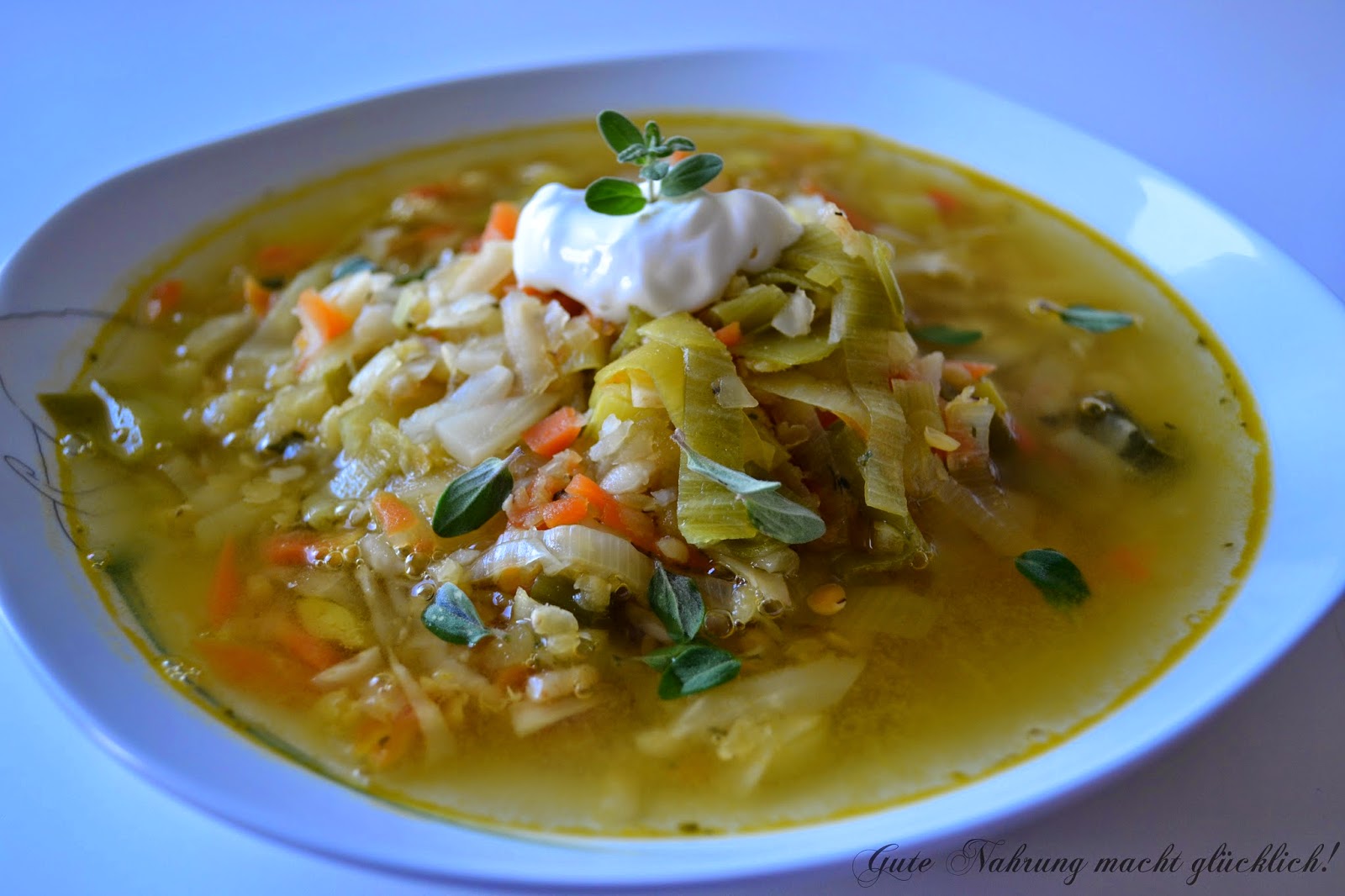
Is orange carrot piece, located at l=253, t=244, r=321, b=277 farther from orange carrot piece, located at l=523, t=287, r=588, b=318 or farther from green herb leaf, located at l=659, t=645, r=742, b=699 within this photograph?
green herb leaf, located at l=659, t=645, r=742, b=699

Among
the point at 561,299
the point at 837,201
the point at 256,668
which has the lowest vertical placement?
the point at 256,668

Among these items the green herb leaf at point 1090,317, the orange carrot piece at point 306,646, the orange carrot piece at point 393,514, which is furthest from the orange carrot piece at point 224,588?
the green herb leaf at point 1090,317

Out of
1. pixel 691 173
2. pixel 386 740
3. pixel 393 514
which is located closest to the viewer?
pixel 386 740

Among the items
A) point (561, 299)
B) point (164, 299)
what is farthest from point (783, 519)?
point (164, 299)

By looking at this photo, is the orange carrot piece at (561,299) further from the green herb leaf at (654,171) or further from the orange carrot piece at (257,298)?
the orange carrot piece at (257,298)

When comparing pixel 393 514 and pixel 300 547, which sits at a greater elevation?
pixel 393 514

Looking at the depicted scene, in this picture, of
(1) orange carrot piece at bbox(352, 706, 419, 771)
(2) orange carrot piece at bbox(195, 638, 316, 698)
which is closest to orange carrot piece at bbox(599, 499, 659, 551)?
(1) orange carrot piece at bbox(352, 706, 419, 771)

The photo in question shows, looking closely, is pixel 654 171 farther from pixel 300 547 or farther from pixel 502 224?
pixel 300 547

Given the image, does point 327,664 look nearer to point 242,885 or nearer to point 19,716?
point 242,885
